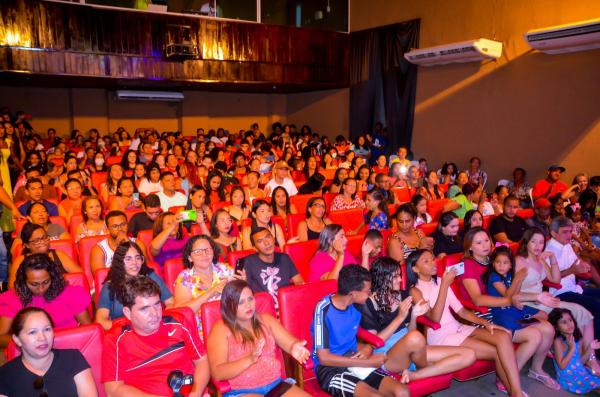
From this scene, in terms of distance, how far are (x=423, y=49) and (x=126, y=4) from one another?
5727 millimetres

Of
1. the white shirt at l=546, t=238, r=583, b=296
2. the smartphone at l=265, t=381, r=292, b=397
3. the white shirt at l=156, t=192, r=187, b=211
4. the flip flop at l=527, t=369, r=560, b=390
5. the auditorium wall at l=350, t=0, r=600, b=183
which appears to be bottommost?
the flip flop at l=527, t=369, r=560, b=390

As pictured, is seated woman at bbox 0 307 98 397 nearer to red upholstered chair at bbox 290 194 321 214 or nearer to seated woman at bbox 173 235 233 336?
seated woman at bbox 173 235 233 336

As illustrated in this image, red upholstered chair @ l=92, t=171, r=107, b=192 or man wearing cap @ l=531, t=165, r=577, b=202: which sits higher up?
red upholstered chair @ l=92, t=171, r=107, b=192

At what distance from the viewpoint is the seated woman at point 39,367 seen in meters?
2.01

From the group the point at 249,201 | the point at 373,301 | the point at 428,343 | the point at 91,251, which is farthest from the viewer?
the point at 249,201

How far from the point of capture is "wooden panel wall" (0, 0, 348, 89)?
26.4 feet

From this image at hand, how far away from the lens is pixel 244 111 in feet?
46.5

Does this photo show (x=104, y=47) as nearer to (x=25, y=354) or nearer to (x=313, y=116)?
(x=313, y=116)

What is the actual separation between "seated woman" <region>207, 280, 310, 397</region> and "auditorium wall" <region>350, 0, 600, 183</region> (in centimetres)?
678

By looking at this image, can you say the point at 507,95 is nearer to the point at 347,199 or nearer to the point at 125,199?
the point at 347,199

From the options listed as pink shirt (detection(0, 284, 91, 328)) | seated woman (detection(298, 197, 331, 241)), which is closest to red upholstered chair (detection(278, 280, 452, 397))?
pink shirt (detection(0, 284, 91, 328))

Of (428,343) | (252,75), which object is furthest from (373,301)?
(252,75)

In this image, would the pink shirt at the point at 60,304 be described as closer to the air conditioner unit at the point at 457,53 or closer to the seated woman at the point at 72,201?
the seated woman at the point at 72,201

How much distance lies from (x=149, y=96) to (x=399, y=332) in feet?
36.6
